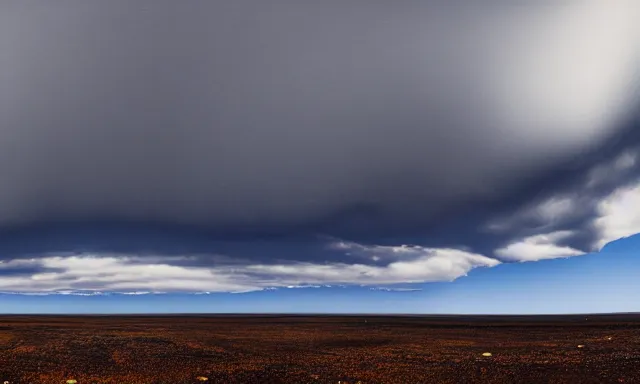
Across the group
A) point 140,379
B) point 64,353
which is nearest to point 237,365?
point 140,379

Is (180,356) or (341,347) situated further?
(341,347)

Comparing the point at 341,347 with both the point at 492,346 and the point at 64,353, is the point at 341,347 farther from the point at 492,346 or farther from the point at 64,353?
the point at 64,353

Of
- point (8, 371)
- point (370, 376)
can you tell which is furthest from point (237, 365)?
point (8, 371)

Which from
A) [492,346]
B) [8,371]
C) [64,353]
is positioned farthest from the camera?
[492,346]

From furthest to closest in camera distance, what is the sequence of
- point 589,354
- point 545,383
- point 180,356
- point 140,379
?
point 180,356 < point 589,354 < point 140,379 < point 545,383

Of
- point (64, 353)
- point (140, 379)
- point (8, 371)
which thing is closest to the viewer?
point (140, 379)

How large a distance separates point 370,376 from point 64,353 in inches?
1574

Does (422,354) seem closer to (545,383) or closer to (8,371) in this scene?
(545,383)

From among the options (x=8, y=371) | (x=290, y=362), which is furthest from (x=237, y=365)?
(x=8, y=371)

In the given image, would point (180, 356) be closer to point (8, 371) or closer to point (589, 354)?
point (8, 371)

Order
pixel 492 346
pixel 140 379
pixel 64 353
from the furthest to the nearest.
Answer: pixel 492 346
pixel 64 353
pixel 140 379

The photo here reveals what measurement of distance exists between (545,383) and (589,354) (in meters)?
18.9

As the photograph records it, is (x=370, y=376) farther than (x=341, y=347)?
No

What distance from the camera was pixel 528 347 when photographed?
6134 centimetres
